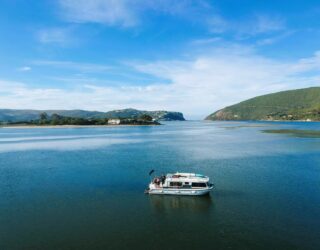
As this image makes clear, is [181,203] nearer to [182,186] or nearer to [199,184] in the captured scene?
[182,186]

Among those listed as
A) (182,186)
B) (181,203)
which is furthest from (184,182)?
(181,203)

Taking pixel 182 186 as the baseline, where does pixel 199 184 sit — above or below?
above

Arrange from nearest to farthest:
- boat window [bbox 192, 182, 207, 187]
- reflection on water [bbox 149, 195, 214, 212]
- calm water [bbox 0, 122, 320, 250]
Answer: calm water [bbox 0, 122, 320, 250] < reflection on water [bbox 149, 195, 214, 212] < boat window [bbox 192, 182, 207, 187]

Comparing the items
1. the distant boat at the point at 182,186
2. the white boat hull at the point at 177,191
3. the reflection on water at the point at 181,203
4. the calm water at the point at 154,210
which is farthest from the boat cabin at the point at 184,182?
the calm water at the point at 154,210

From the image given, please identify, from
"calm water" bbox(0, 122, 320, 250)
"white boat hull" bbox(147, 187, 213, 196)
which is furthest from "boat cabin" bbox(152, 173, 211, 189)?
"calm water" bbox(0, 122, 320, 250)

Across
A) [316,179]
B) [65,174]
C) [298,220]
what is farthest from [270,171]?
[65,174]

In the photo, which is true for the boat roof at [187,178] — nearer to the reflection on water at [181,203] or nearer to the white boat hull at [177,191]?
the white boat hull at [177,191]

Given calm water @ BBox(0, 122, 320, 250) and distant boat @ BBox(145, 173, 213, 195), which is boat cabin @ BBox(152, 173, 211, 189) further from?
calm water @ BBox(0, 122, 320, 250)
